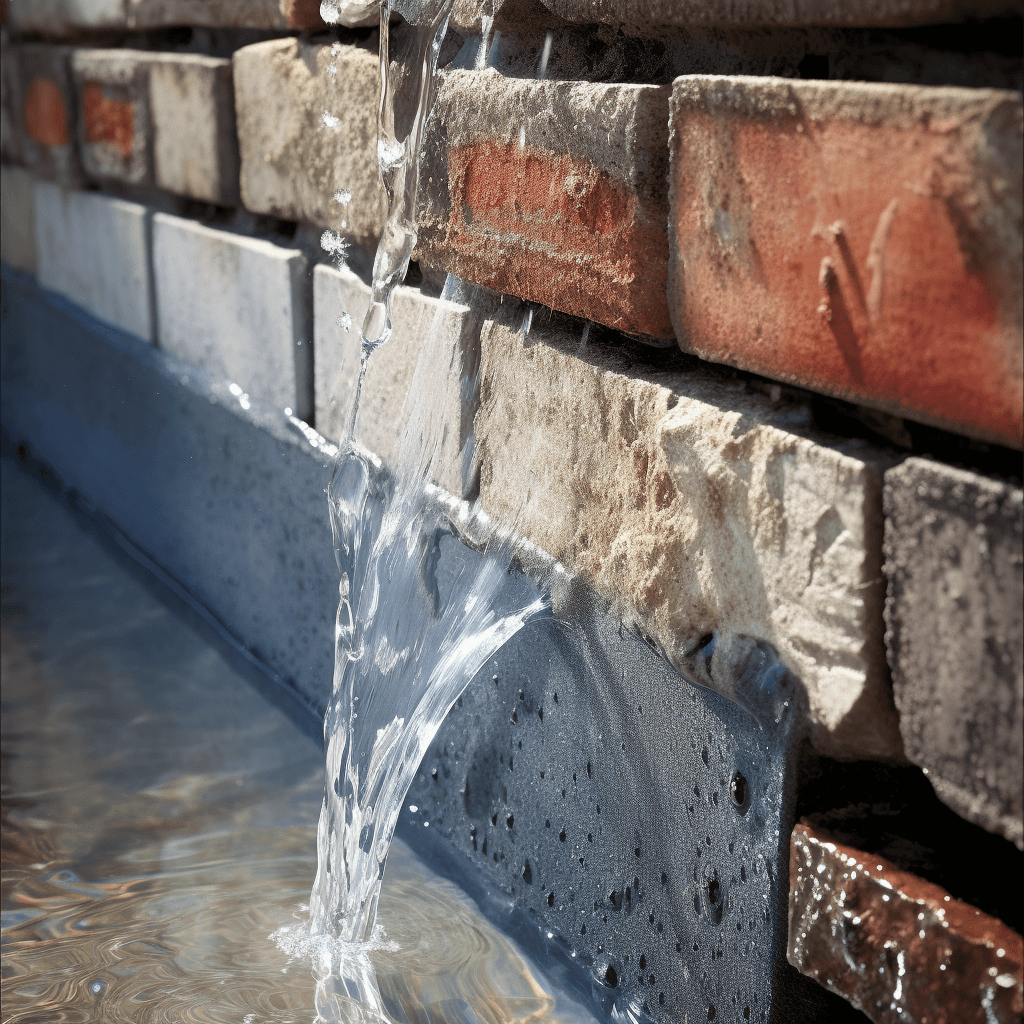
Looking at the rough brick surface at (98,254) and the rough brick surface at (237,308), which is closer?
the rough brick surface at (237,308)

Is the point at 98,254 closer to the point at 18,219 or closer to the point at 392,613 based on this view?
the point at 18,219

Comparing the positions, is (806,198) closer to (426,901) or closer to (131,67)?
(426,901)

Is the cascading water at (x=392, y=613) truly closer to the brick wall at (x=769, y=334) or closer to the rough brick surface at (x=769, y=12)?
the brick wall at (x=769, y=334)

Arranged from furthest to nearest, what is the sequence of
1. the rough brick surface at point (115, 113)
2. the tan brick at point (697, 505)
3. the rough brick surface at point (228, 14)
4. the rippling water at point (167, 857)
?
the rough brick surface at point (115, 113)
the rough brick surface at point (228, 14)
the rippling water at point (167, 857)
the tan brick at point (697, 505)

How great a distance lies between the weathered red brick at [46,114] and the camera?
2.33m

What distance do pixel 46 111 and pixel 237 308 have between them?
97cm

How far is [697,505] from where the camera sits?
0.85 m

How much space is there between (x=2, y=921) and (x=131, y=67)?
1370 millimetres

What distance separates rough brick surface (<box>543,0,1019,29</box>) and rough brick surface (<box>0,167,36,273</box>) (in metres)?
2.00

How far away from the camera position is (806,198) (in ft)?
2.27

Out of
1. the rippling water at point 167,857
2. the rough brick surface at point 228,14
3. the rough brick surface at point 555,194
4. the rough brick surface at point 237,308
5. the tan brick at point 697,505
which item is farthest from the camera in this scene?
the rough brick surface at point 237,308

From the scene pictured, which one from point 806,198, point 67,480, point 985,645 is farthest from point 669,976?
point 67,480

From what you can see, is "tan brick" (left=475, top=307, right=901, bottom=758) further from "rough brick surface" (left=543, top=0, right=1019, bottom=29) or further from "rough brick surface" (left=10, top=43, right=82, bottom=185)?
"rough brick surface" (left=10, top=43, right=82, bottom=185)

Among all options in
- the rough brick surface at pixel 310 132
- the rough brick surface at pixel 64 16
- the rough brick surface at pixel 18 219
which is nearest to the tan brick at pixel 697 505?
the rough brick surface at pixel 310 132
